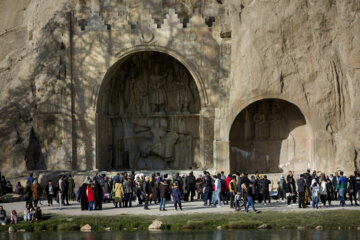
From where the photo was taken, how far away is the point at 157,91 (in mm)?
40781

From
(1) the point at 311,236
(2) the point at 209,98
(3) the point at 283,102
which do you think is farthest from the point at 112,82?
(1) the point at 311,236

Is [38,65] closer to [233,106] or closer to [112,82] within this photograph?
[112,82]

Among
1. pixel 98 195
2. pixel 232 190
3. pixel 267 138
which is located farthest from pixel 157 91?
pixel 232 190

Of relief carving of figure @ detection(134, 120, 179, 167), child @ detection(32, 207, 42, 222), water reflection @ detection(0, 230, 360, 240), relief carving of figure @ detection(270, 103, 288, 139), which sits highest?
relief carving of figure @ detection(270, 103, 288, 139)

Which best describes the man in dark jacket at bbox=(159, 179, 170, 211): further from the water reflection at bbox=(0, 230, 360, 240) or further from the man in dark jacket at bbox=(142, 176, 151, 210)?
the water reflection at bbox=(0, 230, 360, 240)

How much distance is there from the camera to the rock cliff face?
35906 mm

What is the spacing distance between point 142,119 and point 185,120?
2.49m

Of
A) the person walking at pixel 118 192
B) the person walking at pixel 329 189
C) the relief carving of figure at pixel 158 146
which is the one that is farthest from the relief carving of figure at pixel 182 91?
the person walking at pixel 329 189

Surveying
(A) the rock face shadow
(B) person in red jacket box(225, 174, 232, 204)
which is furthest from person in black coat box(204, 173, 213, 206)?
(A) the rock face shadow

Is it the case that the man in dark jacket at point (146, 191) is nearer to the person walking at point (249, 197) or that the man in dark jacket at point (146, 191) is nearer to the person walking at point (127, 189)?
the person walking at point (127, 189)

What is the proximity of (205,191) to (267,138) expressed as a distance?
9807 mm

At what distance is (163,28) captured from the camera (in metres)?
37.9

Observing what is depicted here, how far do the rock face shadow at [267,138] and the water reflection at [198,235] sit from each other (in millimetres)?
14198

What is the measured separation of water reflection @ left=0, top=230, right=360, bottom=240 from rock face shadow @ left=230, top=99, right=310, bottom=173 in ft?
46.6
